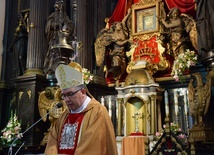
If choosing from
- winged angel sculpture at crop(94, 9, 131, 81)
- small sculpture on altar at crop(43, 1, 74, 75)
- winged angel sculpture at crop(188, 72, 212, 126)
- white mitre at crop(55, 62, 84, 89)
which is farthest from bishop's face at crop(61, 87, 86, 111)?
winged angel sculpture at crop(94, 9, 131, 81)

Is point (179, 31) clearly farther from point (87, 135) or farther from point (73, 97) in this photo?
point (87, 135)

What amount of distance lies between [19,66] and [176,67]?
5034mm

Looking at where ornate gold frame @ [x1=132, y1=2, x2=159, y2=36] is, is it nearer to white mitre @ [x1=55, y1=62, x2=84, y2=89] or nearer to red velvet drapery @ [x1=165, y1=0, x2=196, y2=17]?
red velvet drapery @ [x1=165, y1=0, x2=196, y2=17]

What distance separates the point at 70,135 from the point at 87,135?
1.08ft

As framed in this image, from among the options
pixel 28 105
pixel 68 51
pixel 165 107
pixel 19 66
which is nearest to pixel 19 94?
pixel 28 105

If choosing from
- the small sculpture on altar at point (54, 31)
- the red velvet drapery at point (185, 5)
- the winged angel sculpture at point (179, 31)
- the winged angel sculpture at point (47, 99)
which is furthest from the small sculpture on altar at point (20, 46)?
the red velvet drapery at point (185, 5)

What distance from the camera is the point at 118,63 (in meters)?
9.87

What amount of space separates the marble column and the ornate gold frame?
2718 mm

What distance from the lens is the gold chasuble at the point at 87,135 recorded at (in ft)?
11.0

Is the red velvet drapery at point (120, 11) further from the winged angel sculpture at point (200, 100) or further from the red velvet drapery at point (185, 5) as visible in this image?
the winged angel sculpture at point (200, 100)

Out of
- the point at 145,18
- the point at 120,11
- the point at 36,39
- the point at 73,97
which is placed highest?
the point at 120,11

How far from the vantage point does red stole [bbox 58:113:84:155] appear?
3.59 m

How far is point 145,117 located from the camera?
26.8 ft

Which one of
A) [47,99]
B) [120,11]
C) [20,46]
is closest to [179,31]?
[120,11]
